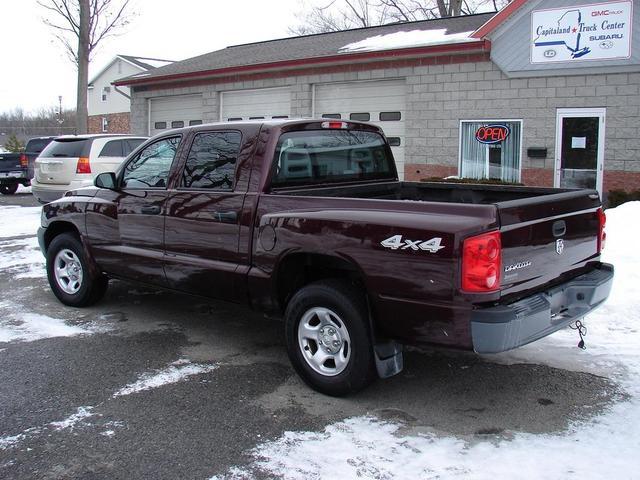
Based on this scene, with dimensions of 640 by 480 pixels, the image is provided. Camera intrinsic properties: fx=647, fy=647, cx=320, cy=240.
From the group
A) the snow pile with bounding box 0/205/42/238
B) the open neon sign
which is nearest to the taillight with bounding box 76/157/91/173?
the snow pile with bounding box 0/205/42/238

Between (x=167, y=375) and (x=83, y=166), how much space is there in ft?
30.2

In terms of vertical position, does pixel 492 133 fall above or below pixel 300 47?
below

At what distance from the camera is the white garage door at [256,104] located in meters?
16.9

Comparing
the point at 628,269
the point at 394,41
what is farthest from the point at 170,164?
the point at 394,41

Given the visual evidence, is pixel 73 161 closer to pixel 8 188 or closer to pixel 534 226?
pixel 8 188

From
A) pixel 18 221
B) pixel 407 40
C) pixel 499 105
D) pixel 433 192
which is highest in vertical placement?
pixel 407 40

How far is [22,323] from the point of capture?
20.4 feet

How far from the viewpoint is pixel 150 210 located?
223 inches

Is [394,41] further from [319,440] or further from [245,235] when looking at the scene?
[319,440]

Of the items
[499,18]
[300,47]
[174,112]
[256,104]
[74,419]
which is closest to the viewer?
[74,419]

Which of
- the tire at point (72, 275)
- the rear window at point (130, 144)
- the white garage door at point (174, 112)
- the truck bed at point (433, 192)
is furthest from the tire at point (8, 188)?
the truck bed at point (433, 192)

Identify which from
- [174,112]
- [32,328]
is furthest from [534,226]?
[174,112]

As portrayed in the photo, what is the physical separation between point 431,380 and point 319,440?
1.32 meters

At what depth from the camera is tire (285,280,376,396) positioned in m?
4.17
